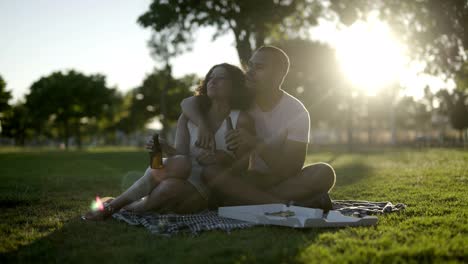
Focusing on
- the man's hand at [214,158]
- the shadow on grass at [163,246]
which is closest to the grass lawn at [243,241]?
the shadow on grass at [163,246]

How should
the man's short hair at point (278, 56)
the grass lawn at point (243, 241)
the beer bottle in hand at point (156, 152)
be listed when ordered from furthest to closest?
the man's short hair at point (278, 56) < the beer bottle in hand at point (156, 152) < the grass lawn at point (243, 241)

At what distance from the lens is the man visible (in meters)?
4.82

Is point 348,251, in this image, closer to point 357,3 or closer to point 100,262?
point 100,262

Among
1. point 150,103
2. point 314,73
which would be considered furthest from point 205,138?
point 150,103

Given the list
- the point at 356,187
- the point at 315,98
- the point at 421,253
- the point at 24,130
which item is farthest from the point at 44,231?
the point at 24,130

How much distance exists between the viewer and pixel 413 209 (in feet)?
16.8

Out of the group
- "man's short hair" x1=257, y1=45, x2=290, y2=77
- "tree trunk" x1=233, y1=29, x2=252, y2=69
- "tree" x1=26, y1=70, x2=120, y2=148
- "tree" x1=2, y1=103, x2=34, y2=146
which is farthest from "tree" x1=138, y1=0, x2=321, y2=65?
"tree" x1=2, y1=103, x2=34, y2=146

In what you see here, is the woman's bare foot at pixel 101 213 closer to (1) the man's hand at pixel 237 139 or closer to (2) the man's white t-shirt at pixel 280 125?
(1) the man's hand at pixel 237 139

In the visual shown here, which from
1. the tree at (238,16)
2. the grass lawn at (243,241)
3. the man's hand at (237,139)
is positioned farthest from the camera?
the tree at (238,16)

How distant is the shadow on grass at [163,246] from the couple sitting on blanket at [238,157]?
2.20ft

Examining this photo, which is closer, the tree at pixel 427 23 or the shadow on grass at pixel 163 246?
the shadow on grass at pixel 163 246

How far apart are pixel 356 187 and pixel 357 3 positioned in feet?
32.9

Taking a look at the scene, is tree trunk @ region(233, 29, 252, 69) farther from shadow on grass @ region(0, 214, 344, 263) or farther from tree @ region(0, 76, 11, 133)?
tree @ region(0, 76, 11, 133)

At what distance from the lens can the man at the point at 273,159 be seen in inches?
190
